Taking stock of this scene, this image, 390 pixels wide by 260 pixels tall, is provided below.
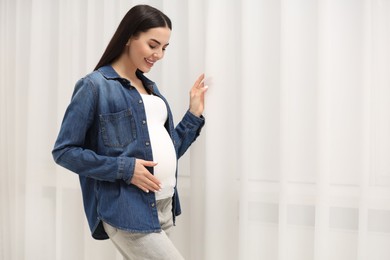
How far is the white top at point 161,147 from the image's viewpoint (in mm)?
1419

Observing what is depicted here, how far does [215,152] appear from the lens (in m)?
1.72

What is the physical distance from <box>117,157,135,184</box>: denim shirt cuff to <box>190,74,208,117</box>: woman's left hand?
18.1 inches

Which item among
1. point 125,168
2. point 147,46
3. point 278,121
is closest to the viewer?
point 125,168

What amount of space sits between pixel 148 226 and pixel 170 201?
0.61 ft

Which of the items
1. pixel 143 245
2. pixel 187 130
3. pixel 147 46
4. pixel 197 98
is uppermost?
pixel 147 46

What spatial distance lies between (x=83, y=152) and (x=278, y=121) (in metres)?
0.76

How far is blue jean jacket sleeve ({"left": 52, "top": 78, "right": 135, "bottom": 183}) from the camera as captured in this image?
4.38 feet

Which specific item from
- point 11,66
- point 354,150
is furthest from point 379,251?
point 11,66

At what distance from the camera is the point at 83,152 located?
1.34m

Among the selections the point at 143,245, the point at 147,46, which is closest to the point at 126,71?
the point at 147,46

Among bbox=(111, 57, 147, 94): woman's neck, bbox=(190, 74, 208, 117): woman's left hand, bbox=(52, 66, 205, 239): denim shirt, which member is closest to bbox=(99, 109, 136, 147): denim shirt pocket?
bbox=(52, 66, 205, 239): denim shirt

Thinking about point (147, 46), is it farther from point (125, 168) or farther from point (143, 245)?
point (143, 245)

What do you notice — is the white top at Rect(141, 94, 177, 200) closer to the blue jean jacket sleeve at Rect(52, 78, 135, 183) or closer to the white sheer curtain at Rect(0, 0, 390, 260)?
the blue jean jacket sleeve at Rect(52, 78, 135, 183)

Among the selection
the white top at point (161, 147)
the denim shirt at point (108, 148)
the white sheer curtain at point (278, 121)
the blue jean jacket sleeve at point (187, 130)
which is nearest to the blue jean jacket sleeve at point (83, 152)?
the denim shirt at point (108, 148)
